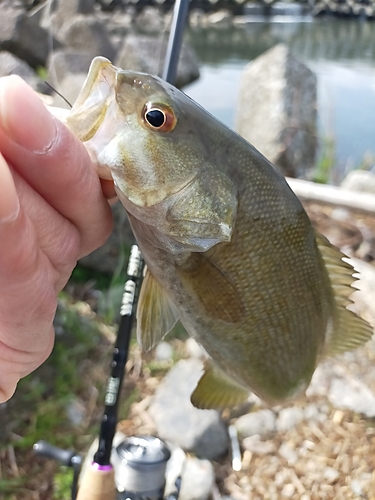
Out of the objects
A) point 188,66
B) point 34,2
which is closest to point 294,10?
point 34,2

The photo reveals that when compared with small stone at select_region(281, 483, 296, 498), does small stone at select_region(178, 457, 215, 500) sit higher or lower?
higher

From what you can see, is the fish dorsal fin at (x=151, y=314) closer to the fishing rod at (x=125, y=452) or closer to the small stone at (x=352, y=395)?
the fishing rod at (x=125, y=452)

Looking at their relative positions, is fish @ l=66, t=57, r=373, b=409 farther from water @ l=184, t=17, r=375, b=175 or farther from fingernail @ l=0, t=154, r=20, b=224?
water @ l=184, t=17, r=375, b=175

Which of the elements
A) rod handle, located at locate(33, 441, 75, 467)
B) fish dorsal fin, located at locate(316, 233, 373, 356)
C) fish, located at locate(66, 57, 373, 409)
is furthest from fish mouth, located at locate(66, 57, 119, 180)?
rod handle, located at locate(33, 441, 75, 467)

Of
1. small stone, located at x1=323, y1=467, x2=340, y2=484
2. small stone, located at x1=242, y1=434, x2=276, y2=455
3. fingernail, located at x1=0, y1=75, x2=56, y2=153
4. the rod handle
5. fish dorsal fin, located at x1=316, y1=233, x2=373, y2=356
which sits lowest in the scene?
small stone, located at x1=242, y1=434, x2=276, y2=455

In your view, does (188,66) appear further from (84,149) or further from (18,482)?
(84,149)

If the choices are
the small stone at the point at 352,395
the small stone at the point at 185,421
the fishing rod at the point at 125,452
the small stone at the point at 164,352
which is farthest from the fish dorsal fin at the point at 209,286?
the small stone at the point at 164,352
